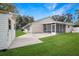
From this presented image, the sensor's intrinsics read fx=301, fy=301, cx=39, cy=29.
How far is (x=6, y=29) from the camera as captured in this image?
→ 5.62 metres

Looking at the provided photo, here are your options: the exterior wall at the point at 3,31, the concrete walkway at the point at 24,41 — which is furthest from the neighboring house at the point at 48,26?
the exterior wall at the point at 3,31

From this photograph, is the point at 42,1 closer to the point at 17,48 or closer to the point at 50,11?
the point at 50,11

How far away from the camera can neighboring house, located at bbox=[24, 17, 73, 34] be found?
5762 millimetres

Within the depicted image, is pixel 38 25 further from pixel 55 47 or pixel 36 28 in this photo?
pixel 55 47

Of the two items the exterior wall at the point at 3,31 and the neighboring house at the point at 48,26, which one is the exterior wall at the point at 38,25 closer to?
the neighboring house at the point at 48,26

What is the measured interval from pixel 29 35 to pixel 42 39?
27 cm

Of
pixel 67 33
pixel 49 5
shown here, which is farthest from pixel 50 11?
pixel 67 33

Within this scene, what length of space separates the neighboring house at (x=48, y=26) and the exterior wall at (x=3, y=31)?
0.40 metres

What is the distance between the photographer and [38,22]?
578 cm

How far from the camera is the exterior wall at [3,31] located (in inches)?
221

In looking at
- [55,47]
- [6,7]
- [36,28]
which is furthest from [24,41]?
[6,7]

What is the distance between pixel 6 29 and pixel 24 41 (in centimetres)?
43

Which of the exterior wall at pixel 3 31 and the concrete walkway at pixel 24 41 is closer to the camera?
the exterior wall at pixel 3 31

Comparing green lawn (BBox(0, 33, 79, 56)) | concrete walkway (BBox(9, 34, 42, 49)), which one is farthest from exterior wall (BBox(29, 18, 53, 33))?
green lawn (BBox(0, 33, 79, 56))
